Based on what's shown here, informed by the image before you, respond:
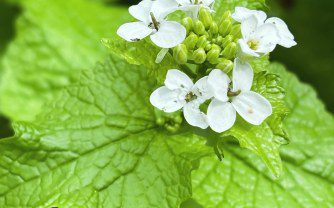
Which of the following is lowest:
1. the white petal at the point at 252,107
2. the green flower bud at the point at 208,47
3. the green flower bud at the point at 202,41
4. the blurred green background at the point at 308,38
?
the blurred green background at the point at 308,38

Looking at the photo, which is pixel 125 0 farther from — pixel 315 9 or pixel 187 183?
pixel 187 183

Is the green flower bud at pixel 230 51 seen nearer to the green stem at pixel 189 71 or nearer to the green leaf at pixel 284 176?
the green stem at pixel 189 71

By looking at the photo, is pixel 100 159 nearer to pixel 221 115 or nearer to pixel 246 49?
pixel 221 115

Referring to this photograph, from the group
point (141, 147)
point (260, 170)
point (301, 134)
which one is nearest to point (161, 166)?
point (141, 147)

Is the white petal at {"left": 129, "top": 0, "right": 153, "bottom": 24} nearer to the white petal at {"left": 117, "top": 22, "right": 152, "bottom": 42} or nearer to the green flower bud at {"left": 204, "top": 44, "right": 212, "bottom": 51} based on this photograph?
the white petal at {"left": 117, "top": 22, "right": 152, "bottom": 42}

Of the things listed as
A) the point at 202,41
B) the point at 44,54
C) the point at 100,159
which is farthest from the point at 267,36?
the point at 44,54

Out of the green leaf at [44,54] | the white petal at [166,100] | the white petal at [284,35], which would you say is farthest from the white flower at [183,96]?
the green leaf at [44,54]

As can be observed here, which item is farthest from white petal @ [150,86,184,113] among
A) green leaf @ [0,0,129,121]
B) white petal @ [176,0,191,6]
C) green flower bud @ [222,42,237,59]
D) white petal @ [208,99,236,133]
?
green leaf @ [0,0,129,121]
